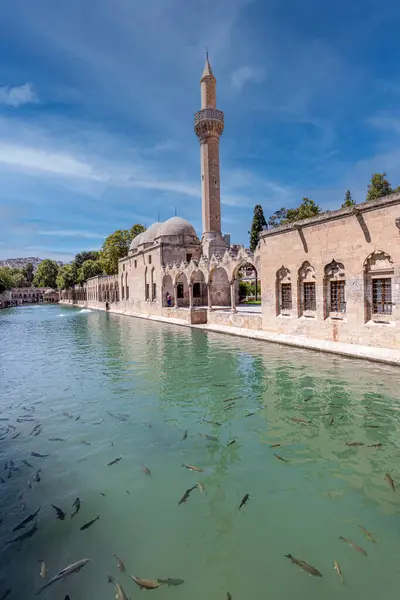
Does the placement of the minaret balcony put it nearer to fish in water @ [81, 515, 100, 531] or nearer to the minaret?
the minaret

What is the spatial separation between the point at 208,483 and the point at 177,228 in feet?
101

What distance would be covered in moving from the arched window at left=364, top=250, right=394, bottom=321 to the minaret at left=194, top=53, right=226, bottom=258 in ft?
62.4

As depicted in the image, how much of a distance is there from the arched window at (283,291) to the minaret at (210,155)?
574 inches

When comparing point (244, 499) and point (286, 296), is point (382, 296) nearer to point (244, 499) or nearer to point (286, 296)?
point (286, 296)

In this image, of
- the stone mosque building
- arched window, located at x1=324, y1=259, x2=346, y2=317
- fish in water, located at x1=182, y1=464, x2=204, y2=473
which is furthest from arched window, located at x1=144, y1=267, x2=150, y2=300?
fish in water, located at x1=182, y1=464, x2=204, y2=473

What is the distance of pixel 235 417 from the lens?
7.03 meters

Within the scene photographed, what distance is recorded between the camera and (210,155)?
2981 cm

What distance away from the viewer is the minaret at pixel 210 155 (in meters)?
29.5

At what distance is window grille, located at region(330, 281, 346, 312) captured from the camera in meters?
13.0

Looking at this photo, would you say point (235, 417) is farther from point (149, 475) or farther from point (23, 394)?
point (23, 394)

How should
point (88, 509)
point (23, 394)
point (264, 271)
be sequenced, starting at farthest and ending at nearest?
1. point (264, 271)
2. point (23, 394)
3. point (88, 509)

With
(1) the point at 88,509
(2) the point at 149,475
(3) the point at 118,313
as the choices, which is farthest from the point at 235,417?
(3) the point at 118,313

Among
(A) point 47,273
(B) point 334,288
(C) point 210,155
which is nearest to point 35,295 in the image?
(A) point 47,273

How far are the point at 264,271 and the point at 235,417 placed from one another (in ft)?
35.1
